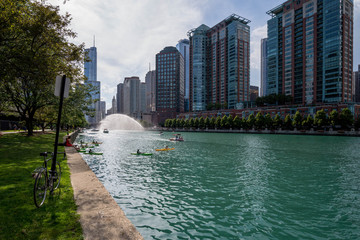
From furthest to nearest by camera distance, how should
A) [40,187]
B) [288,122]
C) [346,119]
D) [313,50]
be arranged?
[313,50] → [288,122] → [346,119] → [40,187]

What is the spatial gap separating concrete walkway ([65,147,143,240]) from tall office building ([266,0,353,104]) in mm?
161324

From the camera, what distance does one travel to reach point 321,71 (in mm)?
143500

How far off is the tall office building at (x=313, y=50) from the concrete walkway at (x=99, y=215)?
16132 cm

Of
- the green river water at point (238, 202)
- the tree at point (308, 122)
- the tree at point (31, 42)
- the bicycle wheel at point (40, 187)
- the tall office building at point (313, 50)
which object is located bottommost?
the green river water at point (238, 202)

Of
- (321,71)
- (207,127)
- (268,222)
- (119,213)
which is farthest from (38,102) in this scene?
(321,71)

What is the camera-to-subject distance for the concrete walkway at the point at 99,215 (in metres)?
6.52

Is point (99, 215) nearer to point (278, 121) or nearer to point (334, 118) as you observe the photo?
point (334, 118)

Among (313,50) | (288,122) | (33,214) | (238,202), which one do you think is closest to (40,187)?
(33,214)

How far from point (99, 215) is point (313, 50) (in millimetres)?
176908

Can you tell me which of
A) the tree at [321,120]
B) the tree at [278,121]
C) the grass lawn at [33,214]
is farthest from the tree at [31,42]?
the tree at [278,121]

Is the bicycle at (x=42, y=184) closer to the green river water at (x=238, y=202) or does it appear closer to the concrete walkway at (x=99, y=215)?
the concrete walkway at (x=99, y=215)

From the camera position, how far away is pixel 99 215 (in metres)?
7.78

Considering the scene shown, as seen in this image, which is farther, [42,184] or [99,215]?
[42,184]

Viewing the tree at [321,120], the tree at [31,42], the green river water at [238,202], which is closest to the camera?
the green river water at [238,202]
